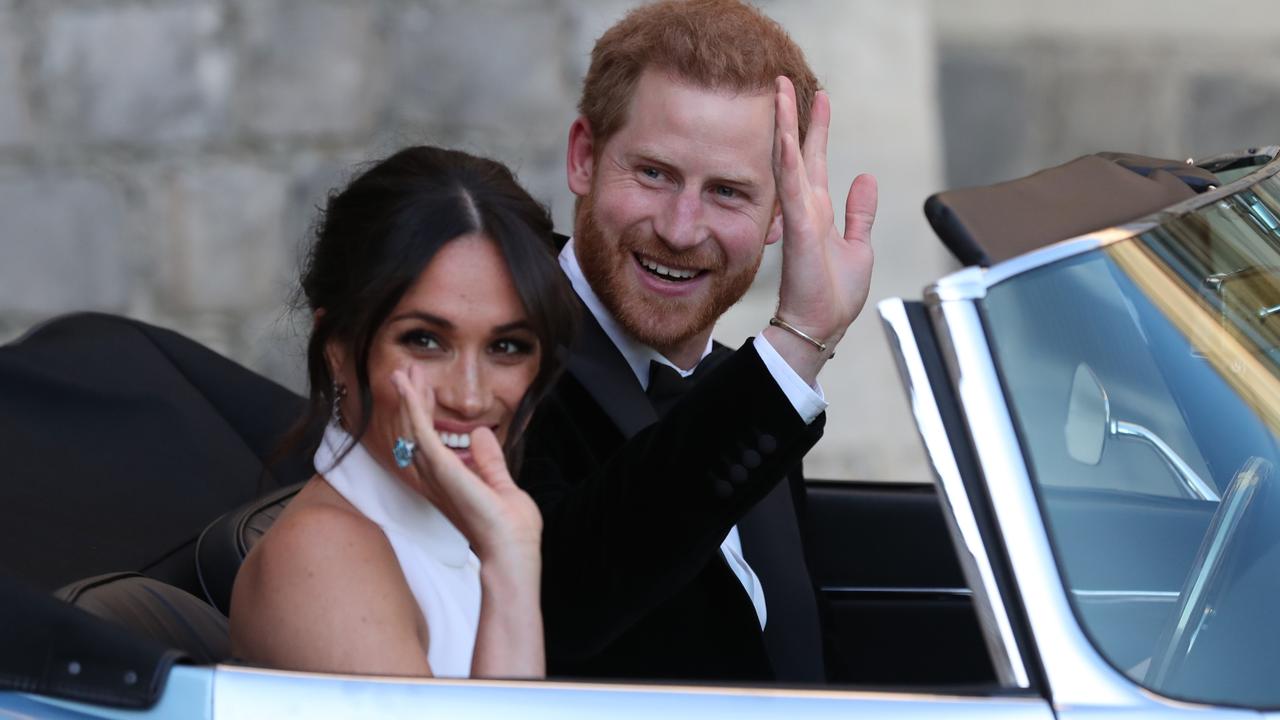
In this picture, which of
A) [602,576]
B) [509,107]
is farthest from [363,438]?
[509,107]

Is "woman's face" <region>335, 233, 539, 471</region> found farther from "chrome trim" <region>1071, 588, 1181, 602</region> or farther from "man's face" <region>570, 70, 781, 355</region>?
"chrome trim" <region>1071, 588, 1181, 602</region>

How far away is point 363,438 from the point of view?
1.81 metres

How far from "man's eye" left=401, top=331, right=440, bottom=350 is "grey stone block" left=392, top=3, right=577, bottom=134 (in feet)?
10.5

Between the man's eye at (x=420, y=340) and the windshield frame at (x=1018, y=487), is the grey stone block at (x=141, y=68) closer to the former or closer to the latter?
the man's eye at (x=420, y=340)

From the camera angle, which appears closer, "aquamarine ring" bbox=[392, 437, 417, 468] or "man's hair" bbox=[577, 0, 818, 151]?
"aquamarine ring" bbox=[392, 437, 417, 468]

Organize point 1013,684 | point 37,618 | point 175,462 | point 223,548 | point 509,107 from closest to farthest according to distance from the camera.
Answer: point 1013,684 → point 37,618 → point 223,548 → point 175,462 → point 509,107

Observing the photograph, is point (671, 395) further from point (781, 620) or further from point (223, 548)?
point (223, 548)

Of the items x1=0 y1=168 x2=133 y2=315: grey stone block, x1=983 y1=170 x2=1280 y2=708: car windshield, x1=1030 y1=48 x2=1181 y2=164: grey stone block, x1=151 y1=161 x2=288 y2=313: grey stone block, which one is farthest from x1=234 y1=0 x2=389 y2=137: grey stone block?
x1=983 y1=170 x2=1280 y2=708: car windshield

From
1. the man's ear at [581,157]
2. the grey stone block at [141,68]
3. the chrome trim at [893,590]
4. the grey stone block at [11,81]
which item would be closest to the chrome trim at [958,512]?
the man's ear at [581,157]

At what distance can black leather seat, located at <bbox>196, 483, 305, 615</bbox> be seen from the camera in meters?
2.17

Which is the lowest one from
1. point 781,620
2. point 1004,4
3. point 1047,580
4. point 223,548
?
point 781,620

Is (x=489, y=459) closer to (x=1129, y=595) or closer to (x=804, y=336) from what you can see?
(x=804, y=336)

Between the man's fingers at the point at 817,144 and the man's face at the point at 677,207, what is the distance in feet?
1.20

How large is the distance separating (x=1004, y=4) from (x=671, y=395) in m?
3.28
